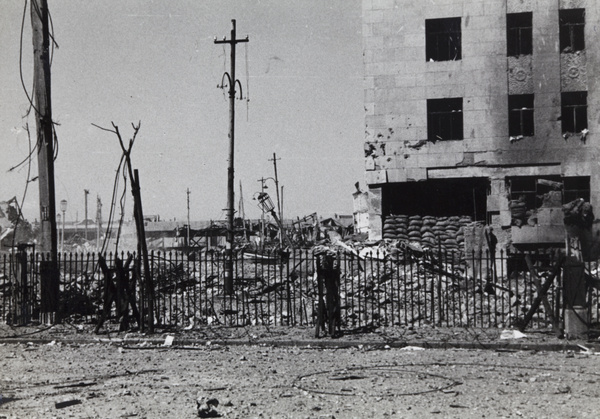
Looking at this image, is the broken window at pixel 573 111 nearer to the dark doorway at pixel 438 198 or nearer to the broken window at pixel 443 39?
the dark doorway at pixel 438 198

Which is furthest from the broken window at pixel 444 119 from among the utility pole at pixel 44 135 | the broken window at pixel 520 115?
the utility pole at pixel 44 135

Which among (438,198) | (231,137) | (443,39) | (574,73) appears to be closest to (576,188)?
(574,73)

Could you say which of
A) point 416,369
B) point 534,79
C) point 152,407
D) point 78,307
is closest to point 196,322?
point 78,307

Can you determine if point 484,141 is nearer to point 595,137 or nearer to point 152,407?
point 595,137

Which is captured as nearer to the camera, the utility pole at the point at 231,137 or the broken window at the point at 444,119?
the utility pole at the point at 231,137

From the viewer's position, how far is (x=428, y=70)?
1059 inches

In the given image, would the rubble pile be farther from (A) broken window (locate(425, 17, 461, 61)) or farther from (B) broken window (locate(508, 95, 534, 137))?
(A) broken window (locate(425, 17, 461, 61))

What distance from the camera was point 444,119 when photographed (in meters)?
27.0

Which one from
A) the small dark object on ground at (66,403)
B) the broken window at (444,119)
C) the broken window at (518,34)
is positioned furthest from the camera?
the broken window at (444,119)

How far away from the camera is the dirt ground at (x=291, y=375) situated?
7203 mm

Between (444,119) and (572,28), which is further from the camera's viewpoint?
(444,119)

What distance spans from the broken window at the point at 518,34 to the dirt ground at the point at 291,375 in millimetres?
17153

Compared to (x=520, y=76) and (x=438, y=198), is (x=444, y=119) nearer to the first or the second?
(x=438, y=198)

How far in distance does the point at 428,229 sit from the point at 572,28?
32.2ft
